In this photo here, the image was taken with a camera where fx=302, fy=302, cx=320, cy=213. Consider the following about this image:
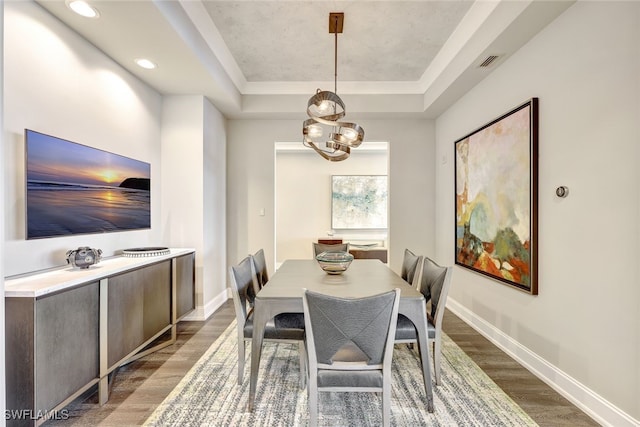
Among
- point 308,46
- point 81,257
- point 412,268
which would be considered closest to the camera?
point 81,257

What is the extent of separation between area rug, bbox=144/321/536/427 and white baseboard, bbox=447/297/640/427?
1.27 feet

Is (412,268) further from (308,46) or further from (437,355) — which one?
(308,46)

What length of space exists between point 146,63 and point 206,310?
8.53 ft

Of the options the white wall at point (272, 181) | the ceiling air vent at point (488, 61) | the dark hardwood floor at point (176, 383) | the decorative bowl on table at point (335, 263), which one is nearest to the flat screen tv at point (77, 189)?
the dark hardwood floor at point (176, 383)

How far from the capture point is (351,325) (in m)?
1.44

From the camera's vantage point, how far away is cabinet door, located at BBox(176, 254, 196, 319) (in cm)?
282

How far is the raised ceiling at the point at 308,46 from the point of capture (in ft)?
7.11

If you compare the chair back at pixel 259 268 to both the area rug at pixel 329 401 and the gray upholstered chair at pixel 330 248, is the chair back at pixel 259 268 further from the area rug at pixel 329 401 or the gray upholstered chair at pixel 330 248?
the gray upholstered chair at pixel 330 248

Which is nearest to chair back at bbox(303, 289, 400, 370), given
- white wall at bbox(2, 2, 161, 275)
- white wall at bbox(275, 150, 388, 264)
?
white wall at bbox(2, 2, 161, 275)

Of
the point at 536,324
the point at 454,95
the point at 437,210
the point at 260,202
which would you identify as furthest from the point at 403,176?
the point at 536,324

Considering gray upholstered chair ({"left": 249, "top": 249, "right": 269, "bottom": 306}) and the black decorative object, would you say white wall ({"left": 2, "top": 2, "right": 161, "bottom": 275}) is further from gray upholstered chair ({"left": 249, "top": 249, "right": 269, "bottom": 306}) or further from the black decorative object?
gray upholstered chair ({"left": 249, "top": 249, "right": 269, "bottom": 306})

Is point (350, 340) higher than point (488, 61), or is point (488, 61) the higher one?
point (488, 61)

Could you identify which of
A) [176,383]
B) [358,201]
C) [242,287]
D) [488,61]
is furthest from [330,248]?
[358,201]

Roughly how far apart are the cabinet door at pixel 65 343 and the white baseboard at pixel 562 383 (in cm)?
298
